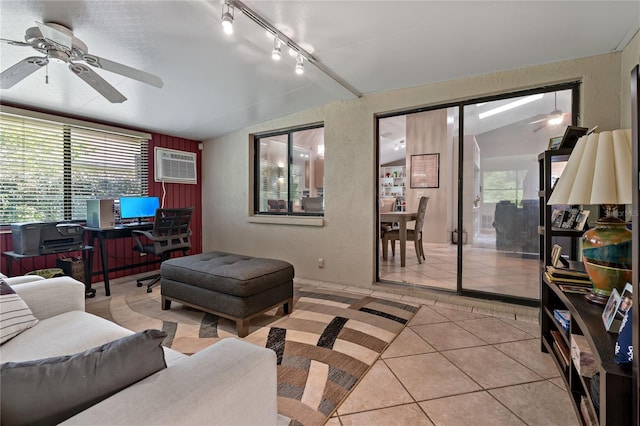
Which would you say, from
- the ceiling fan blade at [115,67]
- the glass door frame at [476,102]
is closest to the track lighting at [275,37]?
the ceiling fan blade at [115,67]

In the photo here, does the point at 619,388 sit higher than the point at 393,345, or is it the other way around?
the point at 619,388

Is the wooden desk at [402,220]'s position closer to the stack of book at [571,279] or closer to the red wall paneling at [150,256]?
the stack of book at [571,279]

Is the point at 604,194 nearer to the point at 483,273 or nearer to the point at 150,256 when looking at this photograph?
the point at 483,273

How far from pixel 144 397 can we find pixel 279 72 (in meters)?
2.69

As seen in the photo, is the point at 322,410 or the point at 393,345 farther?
the point at 393,345

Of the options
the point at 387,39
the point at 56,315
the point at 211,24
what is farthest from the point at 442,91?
the point at 56,315

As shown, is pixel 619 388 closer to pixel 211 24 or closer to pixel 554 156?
pixel 554 156

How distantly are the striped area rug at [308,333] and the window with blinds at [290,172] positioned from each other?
1.39m

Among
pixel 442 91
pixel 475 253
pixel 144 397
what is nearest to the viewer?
pixel 144 397

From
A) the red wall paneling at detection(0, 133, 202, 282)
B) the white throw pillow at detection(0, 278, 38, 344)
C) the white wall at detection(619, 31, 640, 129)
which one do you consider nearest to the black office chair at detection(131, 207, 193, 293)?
the red wall paneling at detection(0, 133, 202, 282)

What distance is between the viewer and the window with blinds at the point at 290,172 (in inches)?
162

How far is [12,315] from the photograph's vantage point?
4.26 feet

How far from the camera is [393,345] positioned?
80.5 inches

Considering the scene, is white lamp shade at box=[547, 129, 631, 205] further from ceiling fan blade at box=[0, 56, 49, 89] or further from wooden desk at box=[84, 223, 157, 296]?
wooden desk at box=[84, 223, 157, 296]
